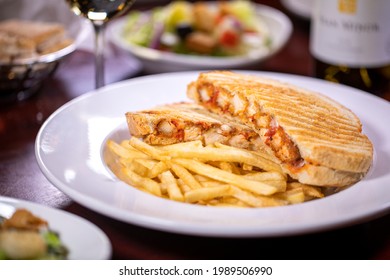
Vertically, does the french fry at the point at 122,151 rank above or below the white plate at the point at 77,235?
below

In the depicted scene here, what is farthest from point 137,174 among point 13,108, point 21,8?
point 21,8

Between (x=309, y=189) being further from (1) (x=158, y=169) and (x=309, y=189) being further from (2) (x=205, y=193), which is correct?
(1) (x=158, y=169)

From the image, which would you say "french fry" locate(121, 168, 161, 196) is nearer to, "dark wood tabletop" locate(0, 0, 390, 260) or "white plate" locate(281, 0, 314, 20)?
"dark wood tabletop" locate(0, 0, 390, 260)

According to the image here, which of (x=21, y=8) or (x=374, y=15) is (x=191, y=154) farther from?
(x=21, y=8)

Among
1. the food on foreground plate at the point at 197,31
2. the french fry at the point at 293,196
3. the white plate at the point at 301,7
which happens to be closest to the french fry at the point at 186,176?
the french fry at the point at 293,196

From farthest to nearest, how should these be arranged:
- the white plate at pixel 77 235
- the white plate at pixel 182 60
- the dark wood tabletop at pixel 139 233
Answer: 1. the white plate at pixel 182 60
2. the dark wood tabletop at pixel 139 233
3. the white plate at pixel 77 235

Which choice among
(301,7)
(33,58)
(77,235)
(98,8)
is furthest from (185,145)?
(301,7)

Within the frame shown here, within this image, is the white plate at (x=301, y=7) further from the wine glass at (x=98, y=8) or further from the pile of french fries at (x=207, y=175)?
the pile of french fries at (x=207, y=175)
